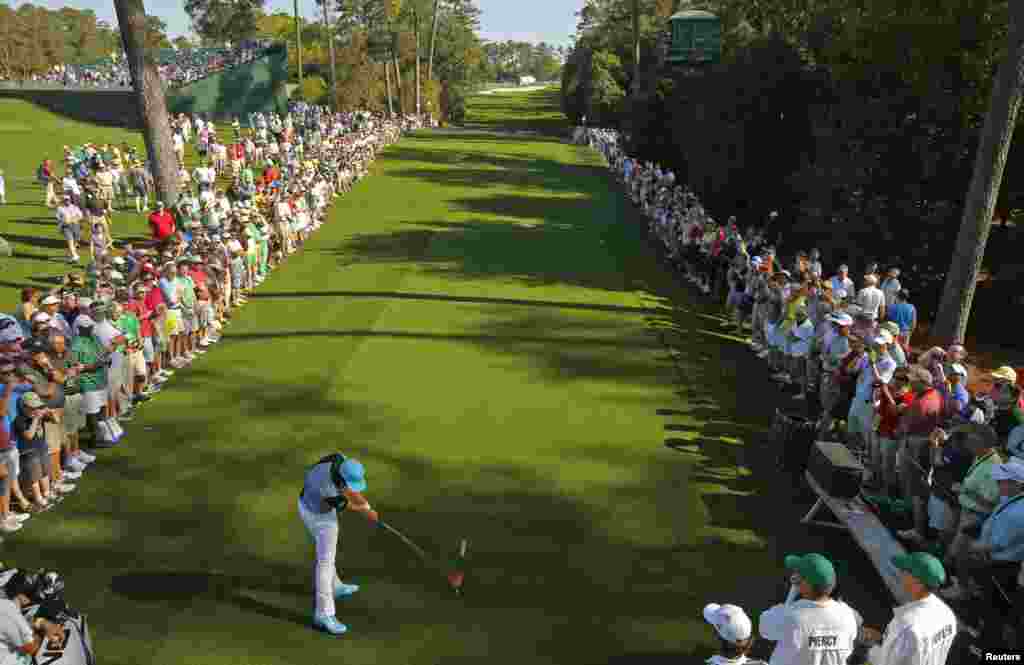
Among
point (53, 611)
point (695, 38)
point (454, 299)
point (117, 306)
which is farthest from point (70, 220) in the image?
point (695, 38)

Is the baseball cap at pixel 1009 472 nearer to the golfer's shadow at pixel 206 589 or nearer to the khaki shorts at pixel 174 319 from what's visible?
the golfer's shadow at pixel 206 589

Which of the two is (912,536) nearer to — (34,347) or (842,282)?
(842,282)

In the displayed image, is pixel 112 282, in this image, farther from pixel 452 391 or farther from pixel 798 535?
pixel 798 535

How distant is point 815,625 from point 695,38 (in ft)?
108

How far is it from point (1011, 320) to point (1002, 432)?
14.3 m

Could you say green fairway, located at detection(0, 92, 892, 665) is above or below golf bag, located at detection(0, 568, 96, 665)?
below

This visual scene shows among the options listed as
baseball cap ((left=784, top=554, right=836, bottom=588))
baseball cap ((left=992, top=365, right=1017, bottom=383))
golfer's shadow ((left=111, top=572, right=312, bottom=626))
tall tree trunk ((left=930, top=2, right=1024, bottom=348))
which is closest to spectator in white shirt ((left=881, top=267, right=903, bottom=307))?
tall tree trunk ((left=930, top=2, right=1024, bottom=348))

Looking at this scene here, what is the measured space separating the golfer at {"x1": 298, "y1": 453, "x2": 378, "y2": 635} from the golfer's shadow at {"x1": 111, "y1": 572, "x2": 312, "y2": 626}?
0.36 m

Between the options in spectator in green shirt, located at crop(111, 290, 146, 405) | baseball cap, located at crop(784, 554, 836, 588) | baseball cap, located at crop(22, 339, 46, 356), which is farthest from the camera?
spectator in green shirt, located at crop(111, 290, 146, 405)

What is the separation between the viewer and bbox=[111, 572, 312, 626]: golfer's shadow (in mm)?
7520

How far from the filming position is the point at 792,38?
27.6m

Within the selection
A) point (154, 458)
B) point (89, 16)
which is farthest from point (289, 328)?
point (89, 16)

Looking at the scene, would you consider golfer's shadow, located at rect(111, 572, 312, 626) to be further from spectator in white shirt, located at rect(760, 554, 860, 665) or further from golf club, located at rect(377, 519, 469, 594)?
spectator in white shirt, located at rect(760, 554, 860, 665)

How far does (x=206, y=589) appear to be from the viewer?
7766mm
